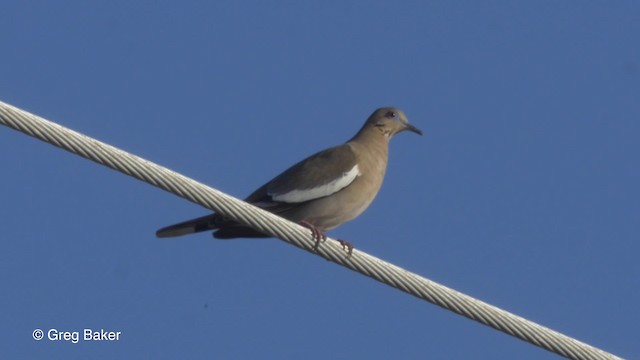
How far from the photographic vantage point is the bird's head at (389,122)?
11477mm

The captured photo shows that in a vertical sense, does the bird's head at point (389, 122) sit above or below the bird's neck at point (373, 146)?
above

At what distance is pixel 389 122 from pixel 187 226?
234cm

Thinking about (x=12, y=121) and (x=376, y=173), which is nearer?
(x=12, y=121)

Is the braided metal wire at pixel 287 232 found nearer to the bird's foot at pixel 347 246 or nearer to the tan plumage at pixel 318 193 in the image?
the bird's foot at pixel 347 246

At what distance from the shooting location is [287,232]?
24.3ft

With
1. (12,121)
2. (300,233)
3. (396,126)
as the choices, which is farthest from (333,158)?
(12,121)

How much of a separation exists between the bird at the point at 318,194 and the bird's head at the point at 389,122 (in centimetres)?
64

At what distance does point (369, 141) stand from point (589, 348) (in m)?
4.19

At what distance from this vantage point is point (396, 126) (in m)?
11.6

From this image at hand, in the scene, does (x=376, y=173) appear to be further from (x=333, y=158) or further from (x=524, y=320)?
(x=524, y=320)

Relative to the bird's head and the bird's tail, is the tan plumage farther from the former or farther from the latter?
the bird's head

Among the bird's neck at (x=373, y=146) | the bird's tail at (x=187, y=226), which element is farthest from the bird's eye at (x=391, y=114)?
the bird's tail at (x=187, y=226)

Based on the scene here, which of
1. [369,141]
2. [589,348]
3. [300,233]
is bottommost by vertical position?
[589,348]

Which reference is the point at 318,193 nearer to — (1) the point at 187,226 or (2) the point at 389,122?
(1) the point at 187,226
